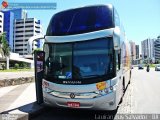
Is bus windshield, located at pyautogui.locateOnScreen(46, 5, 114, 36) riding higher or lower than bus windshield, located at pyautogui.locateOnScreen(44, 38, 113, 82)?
higher

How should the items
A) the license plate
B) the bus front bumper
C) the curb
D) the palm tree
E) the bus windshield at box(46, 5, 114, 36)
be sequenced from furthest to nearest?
the palm tree → the curb → the bus windshield at box(46, 5, 114, 36) → the license plate → the bus front bumper

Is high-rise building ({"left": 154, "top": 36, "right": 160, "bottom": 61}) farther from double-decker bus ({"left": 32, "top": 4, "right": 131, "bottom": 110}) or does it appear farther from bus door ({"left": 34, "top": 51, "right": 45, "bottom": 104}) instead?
double-decker bus ({"left": 32, "top": 4, "right": 131, "bottom": 110})

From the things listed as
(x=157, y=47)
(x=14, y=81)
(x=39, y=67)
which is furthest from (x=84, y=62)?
(x=157, y=47)

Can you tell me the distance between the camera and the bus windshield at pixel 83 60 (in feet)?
27.0

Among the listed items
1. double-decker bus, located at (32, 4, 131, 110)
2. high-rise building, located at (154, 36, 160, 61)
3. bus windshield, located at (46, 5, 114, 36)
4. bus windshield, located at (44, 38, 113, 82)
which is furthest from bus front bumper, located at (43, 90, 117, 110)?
high-rise building, located at (154, 36, 160, 61)

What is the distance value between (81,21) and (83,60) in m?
1.36

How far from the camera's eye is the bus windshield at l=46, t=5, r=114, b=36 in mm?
8656

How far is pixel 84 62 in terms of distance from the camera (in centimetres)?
836

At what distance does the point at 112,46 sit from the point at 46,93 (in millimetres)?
2574

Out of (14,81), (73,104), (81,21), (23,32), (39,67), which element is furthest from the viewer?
(23,32)

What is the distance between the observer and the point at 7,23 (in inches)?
5595

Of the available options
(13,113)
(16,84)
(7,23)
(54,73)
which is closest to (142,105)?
(54,73)

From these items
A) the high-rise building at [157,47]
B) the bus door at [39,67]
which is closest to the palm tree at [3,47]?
the bus door at [39,67]

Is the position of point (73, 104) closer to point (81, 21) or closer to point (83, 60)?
point (83, 60)
